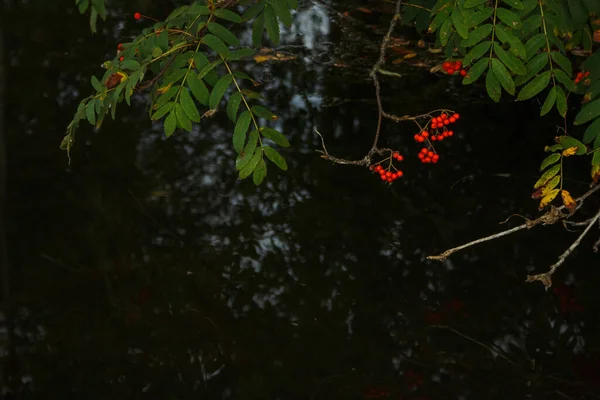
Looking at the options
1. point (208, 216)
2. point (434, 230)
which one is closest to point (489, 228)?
point (434, 230)

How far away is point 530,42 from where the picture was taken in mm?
1974

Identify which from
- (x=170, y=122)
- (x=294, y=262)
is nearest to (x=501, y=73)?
(x=170, y=122)

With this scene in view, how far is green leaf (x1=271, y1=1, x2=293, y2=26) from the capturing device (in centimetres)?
208

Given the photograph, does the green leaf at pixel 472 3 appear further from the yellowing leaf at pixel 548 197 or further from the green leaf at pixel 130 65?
the green leaf at pixel 130 65

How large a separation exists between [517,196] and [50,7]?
373 cm

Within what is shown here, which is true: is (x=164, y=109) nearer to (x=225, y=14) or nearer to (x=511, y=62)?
(x=225, y=14)

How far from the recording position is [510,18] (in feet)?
6.18

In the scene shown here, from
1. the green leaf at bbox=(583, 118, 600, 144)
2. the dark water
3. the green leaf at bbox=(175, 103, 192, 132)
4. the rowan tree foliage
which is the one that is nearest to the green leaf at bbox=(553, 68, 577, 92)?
the rowan tree foliage

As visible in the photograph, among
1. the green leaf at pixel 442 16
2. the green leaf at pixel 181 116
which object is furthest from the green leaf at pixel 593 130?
the green leaf at pixel 181 116

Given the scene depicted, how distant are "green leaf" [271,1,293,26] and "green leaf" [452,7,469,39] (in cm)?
44

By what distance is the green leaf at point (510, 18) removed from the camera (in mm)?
1882

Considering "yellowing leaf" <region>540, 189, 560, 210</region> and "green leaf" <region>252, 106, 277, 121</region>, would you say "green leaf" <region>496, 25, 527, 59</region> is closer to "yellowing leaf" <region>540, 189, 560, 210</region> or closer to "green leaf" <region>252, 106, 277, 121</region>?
"yellowing leaf" <region>540, 189, 560, 210</region>

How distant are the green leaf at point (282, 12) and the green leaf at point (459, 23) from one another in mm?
439

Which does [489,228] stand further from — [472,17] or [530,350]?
[472,17]
